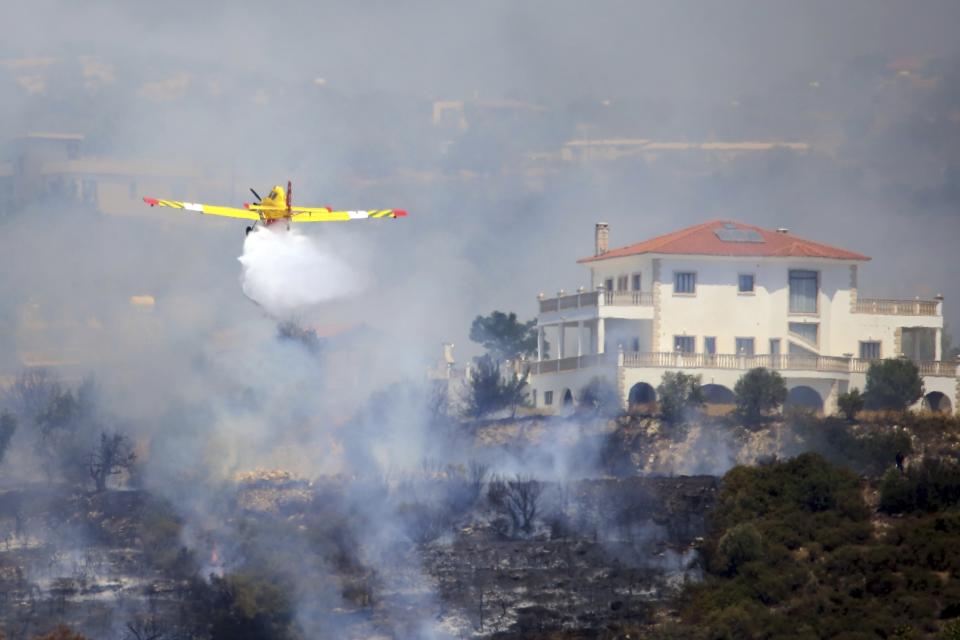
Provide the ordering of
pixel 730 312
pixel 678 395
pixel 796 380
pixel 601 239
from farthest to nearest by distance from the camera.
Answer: pixel 601 239 < pixel 730 312 < pixel 796 380 < pixel 678 395

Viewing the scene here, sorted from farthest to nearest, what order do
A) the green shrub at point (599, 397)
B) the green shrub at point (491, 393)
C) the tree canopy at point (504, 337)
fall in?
the tree canopy at point (504, 337) < the green shrub at point (491, 393) < the green shrub at point (599, 397)

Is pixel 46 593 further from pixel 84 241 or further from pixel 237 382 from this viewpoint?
pixel 84 241

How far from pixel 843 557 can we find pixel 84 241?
261 feet

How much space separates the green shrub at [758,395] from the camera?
116m

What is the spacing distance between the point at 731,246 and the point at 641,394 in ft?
34.0

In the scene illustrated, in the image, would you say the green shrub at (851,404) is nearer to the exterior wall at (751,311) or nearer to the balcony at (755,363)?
the balcony at (755,363)

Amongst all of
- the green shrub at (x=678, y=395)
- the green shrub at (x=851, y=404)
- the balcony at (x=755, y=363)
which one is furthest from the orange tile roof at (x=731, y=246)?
the green shrub at (x=851, y=404)

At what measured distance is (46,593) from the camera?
88.2 meters

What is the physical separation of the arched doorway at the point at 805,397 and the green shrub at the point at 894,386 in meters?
3.24

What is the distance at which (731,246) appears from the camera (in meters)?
127

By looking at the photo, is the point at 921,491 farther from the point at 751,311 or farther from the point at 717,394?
the point at 751,311

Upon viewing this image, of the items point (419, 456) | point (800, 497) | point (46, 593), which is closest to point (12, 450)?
point (419, 456)

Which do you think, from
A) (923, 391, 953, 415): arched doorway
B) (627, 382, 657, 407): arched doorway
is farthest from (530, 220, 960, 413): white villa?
(923, 391, 953, 415): arched doorway

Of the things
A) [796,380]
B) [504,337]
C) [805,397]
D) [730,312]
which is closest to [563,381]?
[730,312]
